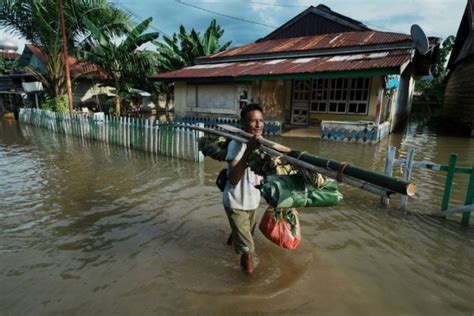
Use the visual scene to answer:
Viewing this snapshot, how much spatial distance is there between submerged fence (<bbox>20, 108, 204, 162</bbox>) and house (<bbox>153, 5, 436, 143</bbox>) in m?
5.49

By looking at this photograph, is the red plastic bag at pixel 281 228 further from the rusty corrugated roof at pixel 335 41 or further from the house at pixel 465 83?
the house at pixel 465 83

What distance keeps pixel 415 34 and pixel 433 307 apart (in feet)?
34.6

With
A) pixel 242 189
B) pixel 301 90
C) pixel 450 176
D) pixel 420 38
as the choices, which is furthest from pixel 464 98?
pixel 242 189

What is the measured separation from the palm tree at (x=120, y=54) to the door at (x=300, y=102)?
8.50 meters

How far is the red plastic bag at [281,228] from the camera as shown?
272 centimetres

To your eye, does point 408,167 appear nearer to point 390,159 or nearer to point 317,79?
point 390,159

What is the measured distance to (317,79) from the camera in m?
13.9

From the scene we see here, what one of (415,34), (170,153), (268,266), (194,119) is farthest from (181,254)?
(194,119)

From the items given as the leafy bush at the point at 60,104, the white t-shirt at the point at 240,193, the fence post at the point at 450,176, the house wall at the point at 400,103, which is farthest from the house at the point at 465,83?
the leafy bush at the point at 60,104

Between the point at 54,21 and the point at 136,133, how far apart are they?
30.9ft

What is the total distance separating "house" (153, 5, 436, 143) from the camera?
1085 centimetres

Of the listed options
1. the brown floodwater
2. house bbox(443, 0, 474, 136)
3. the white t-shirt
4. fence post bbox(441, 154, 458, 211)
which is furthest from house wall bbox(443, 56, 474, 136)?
the white t-shirt

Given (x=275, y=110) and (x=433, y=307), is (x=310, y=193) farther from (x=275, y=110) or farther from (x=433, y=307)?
(x=275, y=110)

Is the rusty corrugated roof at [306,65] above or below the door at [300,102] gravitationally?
above
